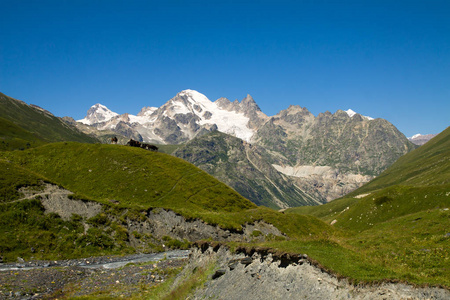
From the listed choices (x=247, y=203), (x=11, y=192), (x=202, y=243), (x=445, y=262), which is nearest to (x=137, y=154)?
(x=247, y=203)

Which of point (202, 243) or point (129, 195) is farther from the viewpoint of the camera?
point (129, 195)

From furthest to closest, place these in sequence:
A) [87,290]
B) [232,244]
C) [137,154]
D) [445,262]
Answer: [137,154] → [87,290] → [232,244] → [445,262]

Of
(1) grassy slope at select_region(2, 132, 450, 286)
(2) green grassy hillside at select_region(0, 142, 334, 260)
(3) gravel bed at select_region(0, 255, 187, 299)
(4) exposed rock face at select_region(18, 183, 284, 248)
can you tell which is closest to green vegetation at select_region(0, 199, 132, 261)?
(2) green grassy hillside at select_region(0, 142, 334, 260)

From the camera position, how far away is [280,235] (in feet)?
232

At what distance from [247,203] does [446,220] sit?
64342 millimetres

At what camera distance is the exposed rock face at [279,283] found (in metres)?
14.6

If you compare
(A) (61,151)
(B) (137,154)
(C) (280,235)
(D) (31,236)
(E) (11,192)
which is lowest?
(C) (280,235)

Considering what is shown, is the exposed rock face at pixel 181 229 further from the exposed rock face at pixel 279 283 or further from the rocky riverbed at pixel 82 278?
the exposed rock face at pixel 279 283

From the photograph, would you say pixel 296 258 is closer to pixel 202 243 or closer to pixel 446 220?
pixel 202 243

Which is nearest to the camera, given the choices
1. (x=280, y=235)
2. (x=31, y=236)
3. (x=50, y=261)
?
(x=50, y=261)

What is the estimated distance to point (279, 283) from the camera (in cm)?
1858

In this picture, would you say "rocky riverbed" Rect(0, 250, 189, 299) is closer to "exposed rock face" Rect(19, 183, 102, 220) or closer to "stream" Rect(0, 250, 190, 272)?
"stream" Rect(0, 250, 190, 272)

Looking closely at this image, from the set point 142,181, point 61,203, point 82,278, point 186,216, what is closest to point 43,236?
point 61,203

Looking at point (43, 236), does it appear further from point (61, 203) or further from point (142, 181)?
point (142, 181)
